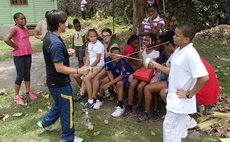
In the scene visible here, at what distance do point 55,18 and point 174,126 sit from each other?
1994mm

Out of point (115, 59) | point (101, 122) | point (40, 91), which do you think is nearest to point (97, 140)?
point (101, 122)

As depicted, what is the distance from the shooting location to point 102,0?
742 inches

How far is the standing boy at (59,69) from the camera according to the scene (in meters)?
3.54

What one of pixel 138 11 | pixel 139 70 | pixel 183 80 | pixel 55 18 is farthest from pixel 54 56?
pixel 138 11

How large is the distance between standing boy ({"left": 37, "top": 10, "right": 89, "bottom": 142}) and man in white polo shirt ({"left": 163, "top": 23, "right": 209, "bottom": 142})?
110 cm

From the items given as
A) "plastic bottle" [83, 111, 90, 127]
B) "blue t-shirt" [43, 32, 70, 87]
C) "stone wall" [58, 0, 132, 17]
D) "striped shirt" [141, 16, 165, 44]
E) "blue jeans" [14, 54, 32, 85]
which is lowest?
"plastic bottle" [83, 111, 90, 127]

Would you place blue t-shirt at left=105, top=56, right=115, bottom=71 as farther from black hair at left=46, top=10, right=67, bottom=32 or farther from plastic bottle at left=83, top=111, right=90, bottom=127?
black hair at left=46, top=10, right=67, bottom=32

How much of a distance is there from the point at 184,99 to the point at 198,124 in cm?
142

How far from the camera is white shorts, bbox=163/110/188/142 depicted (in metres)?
3.40

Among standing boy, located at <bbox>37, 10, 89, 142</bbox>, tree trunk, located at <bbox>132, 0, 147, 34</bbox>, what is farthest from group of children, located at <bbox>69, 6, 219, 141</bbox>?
standing boy, located at <bbox>37, 10, 89, 142</bbox>

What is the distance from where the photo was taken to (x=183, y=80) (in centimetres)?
325

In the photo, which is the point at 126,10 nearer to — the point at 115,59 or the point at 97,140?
the point at 115,59

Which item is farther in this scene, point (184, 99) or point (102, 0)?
point (102, 0)

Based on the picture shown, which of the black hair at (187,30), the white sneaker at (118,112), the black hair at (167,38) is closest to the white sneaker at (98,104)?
the white sneaker at (118,112)
